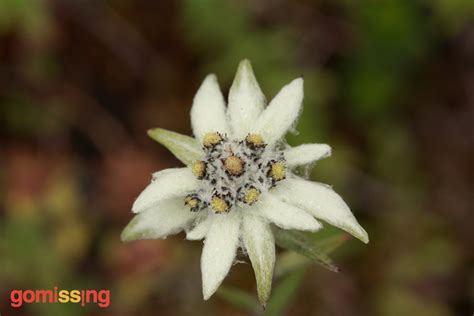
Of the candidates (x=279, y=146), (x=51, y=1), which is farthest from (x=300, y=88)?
(x=51, y=1)

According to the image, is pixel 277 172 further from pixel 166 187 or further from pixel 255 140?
pixel 166 187

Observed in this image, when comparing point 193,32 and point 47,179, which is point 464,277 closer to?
point 193,32

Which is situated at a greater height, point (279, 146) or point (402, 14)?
point (402, 14)

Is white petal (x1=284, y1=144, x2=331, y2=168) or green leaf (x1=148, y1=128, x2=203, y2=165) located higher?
green leaf (x1=148, y1=128, x2=203, y2=165)

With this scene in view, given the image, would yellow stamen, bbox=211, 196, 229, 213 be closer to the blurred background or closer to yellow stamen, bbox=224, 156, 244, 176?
yellow stamen, bbox=224, 156, 244, 176

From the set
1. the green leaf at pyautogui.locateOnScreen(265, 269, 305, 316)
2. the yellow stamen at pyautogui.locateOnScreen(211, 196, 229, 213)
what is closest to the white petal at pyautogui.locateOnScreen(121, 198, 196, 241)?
the yellow stamen at pyautogui.locateOnScreen(211, 196, 229, 213)

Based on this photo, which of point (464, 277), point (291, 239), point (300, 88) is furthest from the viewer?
point (464, 277)
